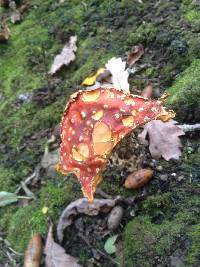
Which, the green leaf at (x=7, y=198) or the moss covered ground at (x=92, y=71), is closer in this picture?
the moss covered ground at (x=92, y=71)

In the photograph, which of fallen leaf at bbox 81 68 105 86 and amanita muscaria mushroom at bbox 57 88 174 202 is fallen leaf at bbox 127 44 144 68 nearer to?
fallen leaf at bbox 81 68 105 86

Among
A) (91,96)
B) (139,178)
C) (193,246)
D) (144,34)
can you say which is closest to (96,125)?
(91,96)

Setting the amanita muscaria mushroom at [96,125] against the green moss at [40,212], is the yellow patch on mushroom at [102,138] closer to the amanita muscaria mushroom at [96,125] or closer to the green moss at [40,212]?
the amanita muscaria mushroom at [96,125]

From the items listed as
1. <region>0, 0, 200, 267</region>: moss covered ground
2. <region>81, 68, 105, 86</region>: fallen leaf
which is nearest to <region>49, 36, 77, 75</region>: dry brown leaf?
<region>0, 0, 200, 267</region>: moss covered ground

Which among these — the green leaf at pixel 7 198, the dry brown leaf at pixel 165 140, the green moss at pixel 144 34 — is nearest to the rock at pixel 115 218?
the dry brown leaf at pixel 165 140

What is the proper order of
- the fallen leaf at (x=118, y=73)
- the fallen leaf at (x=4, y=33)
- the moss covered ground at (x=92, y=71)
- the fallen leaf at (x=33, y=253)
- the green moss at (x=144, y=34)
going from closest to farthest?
1. the moss covered ground at (x=92, y=71)
2. the fallen leaf at (x=33, y=253)
3. the fallen leaf at (x=118, y=73)
4. the green moss at (x=144, y=34)
5. the fallen leaf at (x=4, y=33)

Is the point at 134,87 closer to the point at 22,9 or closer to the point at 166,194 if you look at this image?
the point at 166,194

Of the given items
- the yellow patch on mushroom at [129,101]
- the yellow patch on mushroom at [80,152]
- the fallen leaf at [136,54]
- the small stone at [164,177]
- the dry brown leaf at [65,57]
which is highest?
the yellow patch on mushroom at [129,101]
